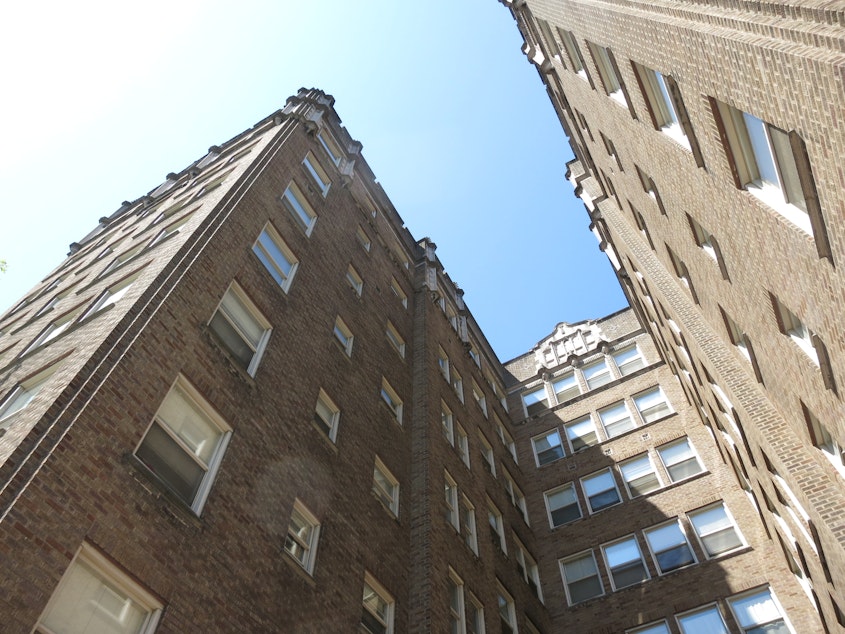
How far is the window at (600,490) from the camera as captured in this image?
1036 inches

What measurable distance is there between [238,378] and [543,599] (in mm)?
16089

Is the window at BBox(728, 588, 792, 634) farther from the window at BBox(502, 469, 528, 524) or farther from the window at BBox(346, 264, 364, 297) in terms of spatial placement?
the window at BBox(346, 264, 364, 297)

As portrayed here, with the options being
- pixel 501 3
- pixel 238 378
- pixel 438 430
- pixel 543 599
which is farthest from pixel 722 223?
pixel 501 3

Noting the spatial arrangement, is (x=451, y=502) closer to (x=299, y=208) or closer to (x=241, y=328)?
(x=241, y=328)

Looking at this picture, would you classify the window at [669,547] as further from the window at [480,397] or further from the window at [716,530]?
the window at [480,397]

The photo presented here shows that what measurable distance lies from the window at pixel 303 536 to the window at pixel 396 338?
10666 mm

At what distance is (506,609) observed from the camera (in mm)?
20344

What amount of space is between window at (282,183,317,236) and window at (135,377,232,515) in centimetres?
901

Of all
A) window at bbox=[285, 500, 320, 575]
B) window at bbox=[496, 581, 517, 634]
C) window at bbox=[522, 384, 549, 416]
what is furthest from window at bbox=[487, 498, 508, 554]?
window at bbox=[285, 500, 320, 575]

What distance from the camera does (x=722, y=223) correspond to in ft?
36.2

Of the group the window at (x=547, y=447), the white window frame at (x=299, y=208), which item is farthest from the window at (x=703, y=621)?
the white window frame at (x=299, y=208)

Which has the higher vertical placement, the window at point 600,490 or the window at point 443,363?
the window at point 443,363

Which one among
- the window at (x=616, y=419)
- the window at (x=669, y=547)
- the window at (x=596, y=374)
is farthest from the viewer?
the window at (x=596, y=374)

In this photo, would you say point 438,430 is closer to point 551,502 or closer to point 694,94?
point 551,502
